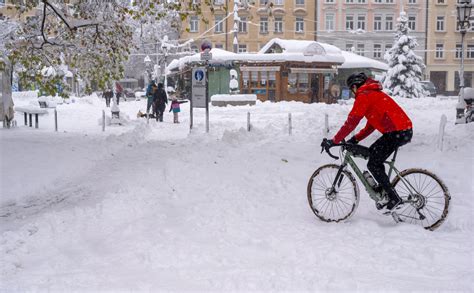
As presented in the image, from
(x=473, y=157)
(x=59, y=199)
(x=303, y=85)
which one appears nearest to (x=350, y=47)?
(x=303, y=85)

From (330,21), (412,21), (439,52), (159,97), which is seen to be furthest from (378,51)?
(159,97)

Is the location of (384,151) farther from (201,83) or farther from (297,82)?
(297,82)

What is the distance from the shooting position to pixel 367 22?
57219mm

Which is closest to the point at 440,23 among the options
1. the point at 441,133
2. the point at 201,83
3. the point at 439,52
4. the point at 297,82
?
the point at 439,52

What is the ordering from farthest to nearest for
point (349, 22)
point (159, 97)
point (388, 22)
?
1. point (388, 22)
2. point (349, 22)
3. point (159, 97)

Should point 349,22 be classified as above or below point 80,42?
above

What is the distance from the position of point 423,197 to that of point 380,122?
39.0 inches

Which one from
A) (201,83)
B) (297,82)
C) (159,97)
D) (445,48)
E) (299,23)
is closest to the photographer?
(201,83)

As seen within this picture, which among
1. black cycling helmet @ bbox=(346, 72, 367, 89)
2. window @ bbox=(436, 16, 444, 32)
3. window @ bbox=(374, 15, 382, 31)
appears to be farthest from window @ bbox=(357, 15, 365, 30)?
black cycling helmet @ bbox=(346, 72, 367, 89)

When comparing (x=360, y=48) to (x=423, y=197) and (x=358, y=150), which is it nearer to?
(x=358, y=150)

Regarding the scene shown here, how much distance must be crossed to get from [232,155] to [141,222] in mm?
5190

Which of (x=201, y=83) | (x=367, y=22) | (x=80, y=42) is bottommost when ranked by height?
(x=201, y=83)

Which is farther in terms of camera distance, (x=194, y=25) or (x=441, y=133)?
(x=194, y=25)

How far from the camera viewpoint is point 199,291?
12.9 feet
